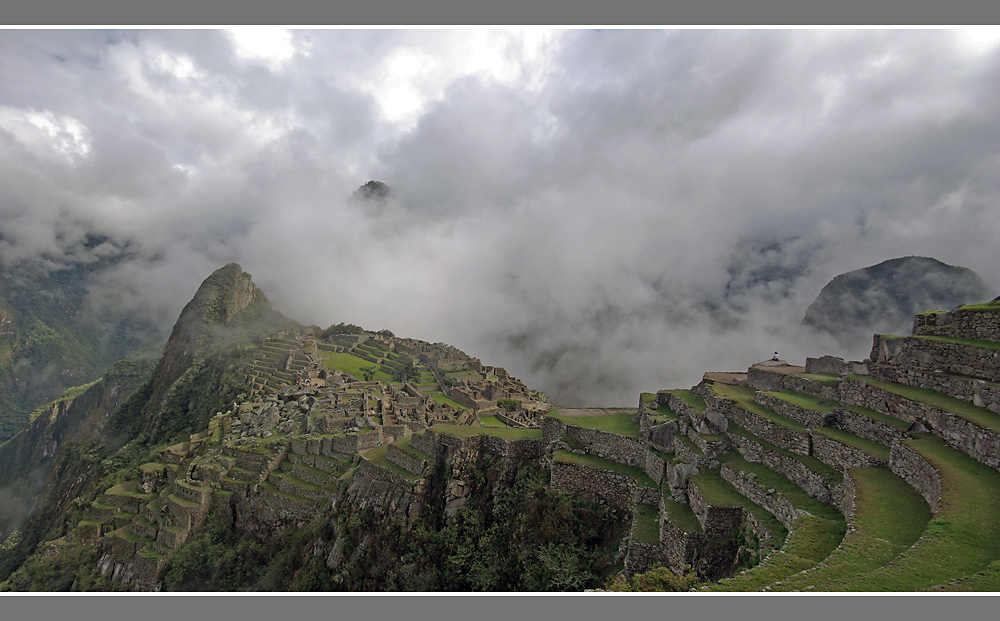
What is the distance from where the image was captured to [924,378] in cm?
962

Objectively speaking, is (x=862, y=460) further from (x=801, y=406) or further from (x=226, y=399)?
(x=226, y=399)

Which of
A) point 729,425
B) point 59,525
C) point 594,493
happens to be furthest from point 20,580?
point 729,425

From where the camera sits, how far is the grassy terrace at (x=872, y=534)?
586 cm

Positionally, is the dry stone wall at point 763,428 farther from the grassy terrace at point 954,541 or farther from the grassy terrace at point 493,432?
the grassy terrace at point 493,432

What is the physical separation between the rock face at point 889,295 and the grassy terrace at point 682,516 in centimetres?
2509

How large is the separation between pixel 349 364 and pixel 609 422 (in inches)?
2240

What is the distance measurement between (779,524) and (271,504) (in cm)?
2421

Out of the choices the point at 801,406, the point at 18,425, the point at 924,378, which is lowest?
the point at 18,425

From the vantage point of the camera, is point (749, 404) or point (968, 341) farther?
point (749, 404)

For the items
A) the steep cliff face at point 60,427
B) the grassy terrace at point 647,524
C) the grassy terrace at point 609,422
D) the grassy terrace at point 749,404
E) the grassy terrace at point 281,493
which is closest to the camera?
the grassy terrace at point 749,404

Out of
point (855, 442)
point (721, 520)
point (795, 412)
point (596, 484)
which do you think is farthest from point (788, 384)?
point (596, 484)

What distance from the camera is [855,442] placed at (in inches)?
354

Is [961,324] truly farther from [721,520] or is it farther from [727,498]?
[721,520]

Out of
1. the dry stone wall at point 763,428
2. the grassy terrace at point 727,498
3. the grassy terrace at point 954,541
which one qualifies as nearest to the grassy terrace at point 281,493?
the grassy terrace at point 727,498
